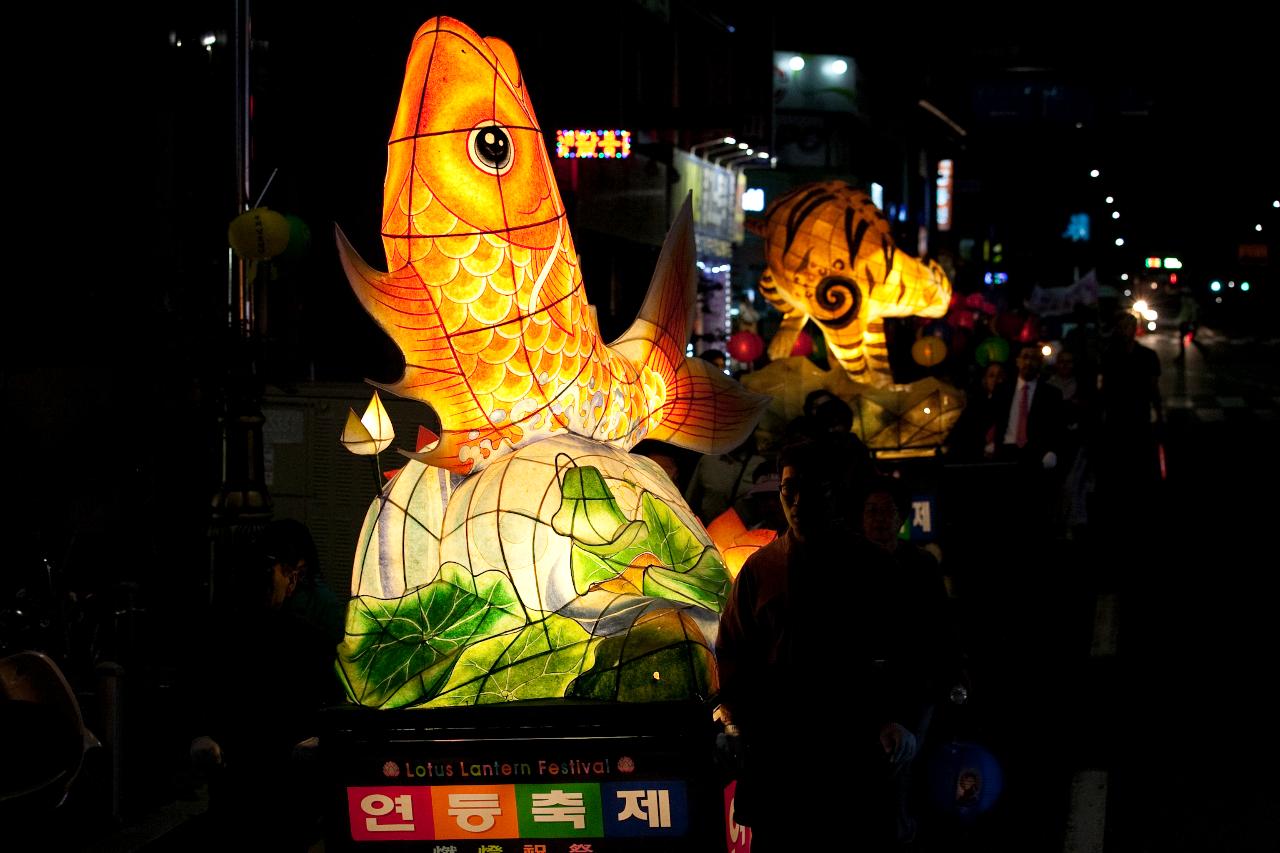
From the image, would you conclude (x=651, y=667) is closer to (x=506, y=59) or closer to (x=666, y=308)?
(x=666, y=308)

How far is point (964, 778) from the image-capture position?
651 cm

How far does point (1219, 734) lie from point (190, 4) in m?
8.65

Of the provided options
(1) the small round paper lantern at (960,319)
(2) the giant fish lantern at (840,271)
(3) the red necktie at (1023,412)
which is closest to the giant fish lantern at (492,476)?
(3) the red necktie at (1023,412)

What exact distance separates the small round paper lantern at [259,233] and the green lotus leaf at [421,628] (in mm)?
4789

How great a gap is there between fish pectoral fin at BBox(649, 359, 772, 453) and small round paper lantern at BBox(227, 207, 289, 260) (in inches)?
167

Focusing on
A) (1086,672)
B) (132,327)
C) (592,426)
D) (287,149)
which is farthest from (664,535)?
(287,149)

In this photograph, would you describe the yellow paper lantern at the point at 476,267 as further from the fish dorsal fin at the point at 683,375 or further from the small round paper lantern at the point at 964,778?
the small round paper lantern at the point at 964,778

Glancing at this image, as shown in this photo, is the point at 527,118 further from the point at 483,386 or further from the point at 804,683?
the point at 804,683

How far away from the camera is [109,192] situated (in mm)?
11531

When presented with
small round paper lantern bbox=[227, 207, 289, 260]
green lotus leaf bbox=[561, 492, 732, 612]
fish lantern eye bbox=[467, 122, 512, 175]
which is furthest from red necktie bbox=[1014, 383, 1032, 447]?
fish lantern eye bbox=[467, 122, 512, 175]

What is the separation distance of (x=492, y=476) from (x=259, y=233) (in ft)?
15.6

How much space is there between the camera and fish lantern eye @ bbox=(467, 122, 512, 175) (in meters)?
5.18

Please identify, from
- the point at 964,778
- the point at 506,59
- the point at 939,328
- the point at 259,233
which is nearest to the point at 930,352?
the point at 259,233

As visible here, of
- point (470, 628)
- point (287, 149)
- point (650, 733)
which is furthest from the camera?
point (287, 149)
